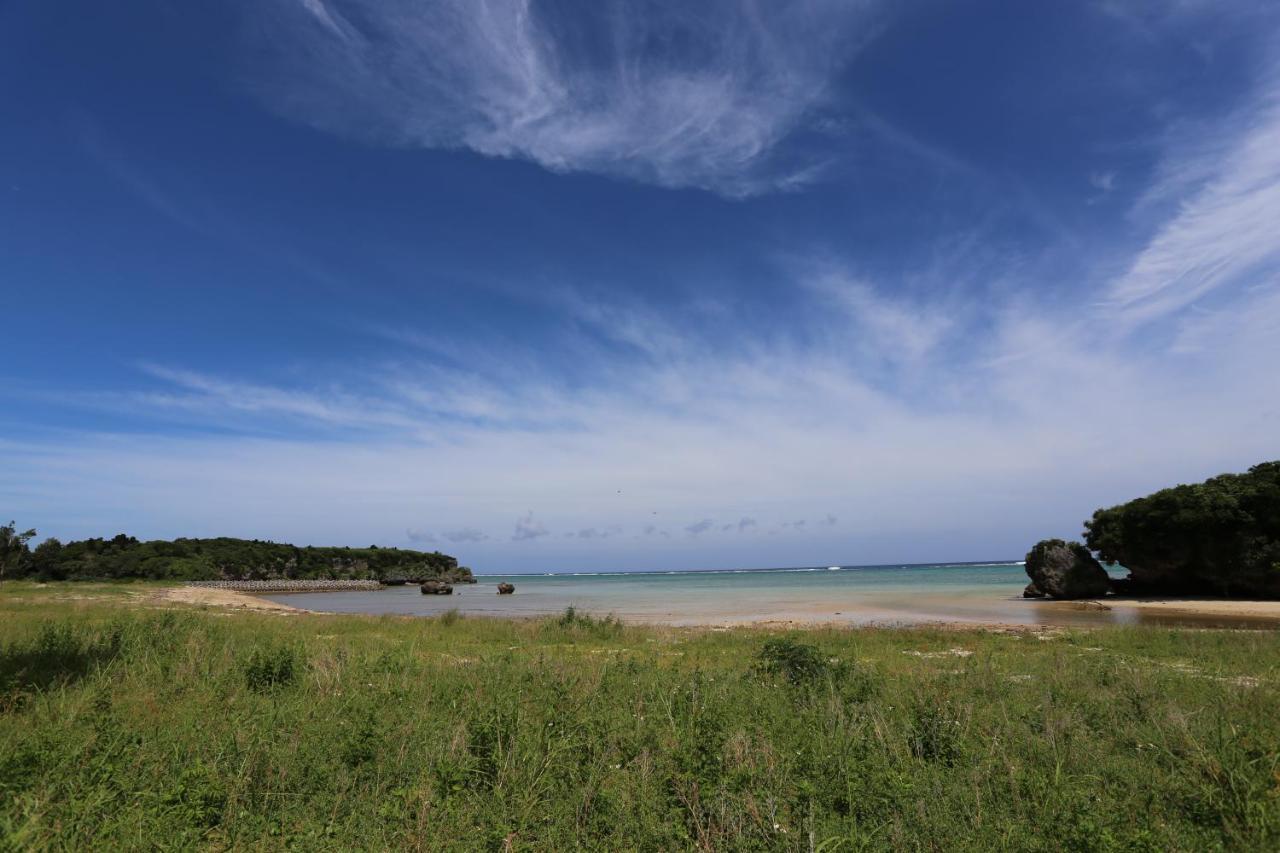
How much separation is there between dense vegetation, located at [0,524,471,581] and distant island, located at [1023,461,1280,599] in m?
103

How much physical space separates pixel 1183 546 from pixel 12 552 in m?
119

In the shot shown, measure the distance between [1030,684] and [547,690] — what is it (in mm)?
8427

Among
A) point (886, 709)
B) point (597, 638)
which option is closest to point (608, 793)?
point (886, 709)

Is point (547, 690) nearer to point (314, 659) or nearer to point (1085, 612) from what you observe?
point (314, 659)

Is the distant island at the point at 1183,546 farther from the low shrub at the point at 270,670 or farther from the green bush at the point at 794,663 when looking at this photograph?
the low shrub at the point at 270,670

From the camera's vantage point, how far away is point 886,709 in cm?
839

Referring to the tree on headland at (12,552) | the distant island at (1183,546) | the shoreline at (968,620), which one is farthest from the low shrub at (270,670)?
the tree on headland at (12,552)

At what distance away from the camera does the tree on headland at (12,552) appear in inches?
2670

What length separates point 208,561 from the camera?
101 meters

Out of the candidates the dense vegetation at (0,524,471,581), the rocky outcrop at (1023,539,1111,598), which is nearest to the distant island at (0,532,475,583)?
the dense vegetation at (0,524,471,581)

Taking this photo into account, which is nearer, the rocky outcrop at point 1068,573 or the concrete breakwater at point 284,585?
the rocky outcrop at point 1068,573

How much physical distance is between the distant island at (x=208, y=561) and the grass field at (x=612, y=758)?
3405 inches

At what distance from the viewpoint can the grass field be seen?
482 cm

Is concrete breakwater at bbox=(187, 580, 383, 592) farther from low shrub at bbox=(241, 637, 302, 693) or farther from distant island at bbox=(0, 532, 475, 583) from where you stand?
low shrub at bbox=(241, 637, 302, 693)
